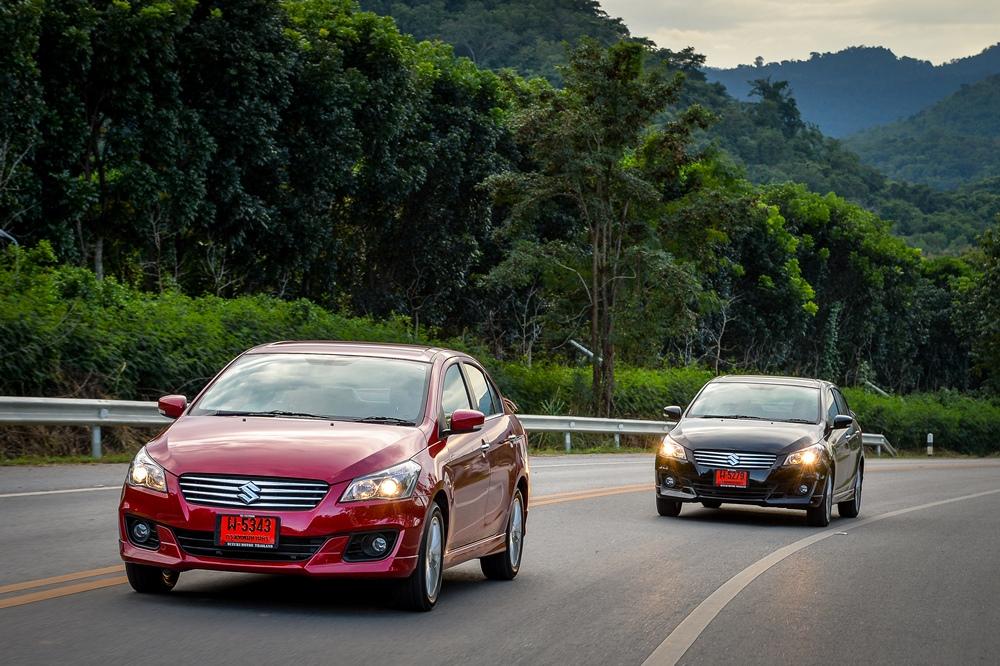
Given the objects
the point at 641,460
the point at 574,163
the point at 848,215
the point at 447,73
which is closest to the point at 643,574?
the point at 641,460

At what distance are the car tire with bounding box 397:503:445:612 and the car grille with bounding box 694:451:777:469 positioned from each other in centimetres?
770

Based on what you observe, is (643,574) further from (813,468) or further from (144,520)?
(813,468)

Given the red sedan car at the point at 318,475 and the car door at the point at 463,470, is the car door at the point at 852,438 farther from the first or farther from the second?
the red sedan car at the point at 318,475

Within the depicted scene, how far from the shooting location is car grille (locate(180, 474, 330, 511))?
809 cm

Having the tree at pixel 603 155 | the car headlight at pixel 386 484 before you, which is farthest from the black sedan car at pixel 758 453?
the tree at pixel 603 155

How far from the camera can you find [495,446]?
10.4 metres

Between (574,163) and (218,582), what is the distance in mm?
32674

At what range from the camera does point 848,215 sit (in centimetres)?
8062

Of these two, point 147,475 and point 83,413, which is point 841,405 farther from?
point 147,475

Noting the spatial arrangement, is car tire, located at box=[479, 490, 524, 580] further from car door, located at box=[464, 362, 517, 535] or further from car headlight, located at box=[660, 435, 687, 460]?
car headlight, located at box=[660, 435, 687, 460]

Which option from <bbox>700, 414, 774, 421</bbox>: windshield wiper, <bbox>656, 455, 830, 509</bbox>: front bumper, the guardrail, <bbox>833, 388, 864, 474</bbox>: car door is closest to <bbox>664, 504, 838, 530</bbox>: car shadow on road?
Result: <bbox>656, 455, 830, 509</bbox>: front bumper

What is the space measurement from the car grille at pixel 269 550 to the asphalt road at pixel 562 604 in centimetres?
34

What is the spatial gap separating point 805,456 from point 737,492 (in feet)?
2.78

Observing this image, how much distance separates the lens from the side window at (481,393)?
10.6 metres
